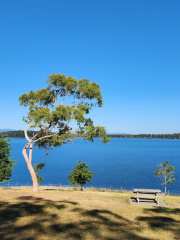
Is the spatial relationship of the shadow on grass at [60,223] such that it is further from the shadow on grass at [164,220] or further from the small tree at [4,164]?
the small tree at [4,164]

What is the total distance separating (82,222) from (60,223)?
92 centimetres

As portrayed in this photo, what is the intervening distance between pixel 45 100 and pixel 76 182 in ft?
71.4

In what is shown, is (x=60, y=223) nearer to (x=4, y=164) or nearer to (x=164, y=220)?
(x=164, y=220)

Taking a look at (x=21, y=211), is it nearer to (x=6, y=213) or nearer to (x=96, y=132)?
(x=6, y=213)

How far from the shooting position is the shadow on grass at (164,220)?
8.03m

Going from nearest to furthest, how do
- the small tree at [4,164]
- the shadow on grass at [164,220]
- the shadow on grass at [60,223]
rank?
the shadow on grass at [60,223] < the shadow on grass at [164,220] < the small tree at [4,164]

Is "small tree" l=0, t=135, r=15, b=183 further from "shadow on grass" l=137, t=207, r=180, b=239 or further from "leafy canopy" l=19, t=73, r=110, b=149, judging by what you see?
"shadow on grass" l=137, t=207, r=180, b=239

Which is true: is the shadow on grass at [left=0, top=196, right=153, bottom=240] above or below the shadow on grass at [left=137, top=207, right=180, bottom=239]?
above

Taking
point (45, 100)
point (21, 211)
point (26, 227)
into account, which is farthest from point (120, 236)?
point (45, 100)

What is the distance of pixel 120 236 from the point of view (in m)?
7.02

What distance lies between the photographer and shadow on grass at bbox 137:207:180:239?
316 inches

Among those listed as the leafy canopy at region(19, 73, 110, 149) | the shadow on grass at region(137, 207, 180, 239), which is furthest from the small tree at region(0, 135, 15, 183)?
the shadow on grass at region(137, 207, 180, 239)

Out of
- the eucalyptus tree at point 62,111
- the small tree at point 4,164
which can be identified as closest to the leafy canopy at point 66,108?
the eucalyptus tree at point 62,111

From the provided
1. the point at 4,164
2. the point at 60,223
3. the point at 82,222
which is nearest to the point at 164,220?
the point at 82,222
